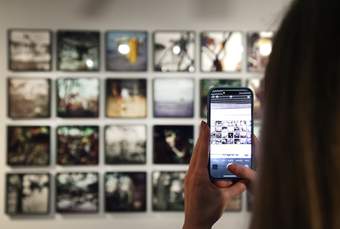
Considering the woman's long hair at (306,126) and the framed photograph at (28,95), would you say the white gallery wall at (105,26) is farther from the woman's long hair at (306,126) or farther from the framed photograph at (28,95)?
the woman's long hair at (306,126)

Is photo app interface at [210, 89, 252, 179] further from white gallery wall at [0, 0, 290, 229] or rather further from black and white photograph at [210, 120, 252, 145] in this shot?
white gallery wall at [0, 0, 290, 229]

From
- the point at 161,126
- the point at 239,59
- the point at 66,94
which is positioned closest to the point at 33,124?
the point at 66,94

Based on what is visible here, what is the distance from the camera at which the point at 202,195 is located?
2.21 ft

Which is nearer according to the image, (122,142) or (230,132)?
(230,132)

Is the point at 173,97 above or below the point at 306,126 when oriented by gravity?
above

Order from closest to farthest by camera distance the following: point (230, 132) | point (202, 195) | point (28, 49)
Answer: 1. point (202, 195)
2. point (230, 132)
3. point (28, 49)

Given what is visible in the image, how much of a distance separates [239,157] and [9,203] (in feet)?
5.47

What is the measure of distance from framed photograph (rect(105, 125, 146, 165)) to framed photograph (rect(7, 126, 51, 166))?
29 cm

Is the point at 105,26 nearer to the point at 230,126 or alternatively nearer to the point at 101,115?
the point at 101,115

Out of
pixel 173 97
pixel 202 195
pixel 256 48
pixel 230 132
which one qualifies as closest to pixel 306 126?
pixel 202 195

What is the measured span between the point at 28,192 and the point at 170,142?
0.72 metres

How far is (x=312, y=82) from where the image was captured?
391 mm

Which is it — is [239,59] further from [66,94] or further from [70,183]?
[70,183]

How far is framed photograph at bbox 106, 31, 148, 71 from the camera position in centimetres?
237
